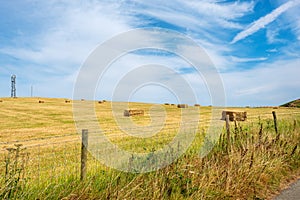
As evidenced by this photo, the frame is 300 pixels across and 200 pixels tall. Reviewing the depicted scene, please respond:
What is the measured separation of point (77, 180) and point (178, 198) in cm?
160

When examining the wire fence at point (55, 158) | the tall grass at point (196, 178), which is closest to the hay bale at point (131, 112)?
the wire fence at point (55, 158)

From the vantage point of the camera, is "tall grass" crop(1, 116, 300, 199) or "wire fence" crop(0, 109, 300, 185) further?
"wire fence" crop(0, 109, 300, 185)

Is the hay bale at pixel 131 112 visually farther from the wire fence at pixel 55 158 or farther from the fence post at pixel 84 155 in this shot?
the fence post at pixel 84 155

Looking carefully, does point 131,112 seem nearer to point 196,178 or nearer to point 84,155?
point 84,155

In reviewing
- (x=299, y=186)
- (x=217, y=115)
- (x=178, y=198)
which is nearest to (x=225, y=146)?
(x=299, y=186)

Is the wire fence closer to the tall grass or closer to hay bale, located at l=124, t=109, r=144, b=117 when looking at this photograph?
the tall grass

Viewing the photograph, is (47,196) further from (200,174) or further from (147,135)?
(147,135)

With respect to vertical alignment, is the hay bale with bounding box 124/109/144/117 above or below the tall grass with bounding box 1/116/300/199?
above

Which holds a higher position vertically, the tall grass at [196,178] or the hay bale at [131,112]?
the hay bale at [131,112]

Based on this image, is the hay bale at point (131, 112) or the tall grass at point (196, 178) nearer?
the tall grass at point (196, 178)

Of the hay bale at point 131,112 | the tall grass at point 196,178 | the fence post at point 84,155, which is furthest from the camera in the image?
the hay bale at point 131,112

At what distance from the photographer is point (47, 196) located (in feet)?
12.8

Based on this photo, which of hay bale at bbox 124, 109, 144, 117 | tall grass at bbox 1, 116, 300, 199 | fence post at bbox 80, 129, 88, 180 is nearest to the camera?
tall grass at bbox 1, 116, 300, 199

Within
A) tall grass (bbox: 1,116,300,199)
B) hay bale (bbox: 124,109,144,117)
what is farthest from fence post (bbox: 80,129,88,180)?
hay bale (bbox: 124,109,144,117)
